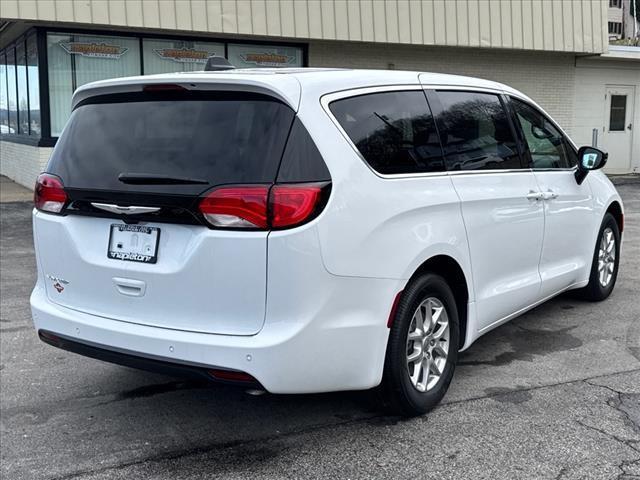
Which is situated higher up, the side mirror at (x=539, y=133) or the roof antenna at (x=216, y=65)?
the roof antenna at (x=216, y=65)

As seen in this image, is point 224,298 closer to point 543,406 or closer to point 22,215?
point 543,406

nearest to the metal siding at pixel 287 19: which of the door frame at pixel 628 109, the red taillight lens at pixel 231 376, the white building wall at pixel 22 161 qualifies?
the white building wall at pixel 22 161

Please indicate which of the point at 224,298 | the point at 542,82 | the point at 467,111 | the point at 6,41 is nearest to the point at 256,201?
the point at 224,298

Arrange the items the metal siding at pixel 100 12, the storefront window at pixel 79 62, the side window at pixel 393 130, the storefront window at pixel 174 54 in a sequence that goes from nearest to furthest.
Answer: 1. the side window at pixel 393 130
2. the metal siding at pixel 100 12
3. the storefront window at pixel 79 62
4. the storefront window at pixel 174 54

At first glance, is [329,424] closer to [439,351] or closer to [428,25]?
[439,351]

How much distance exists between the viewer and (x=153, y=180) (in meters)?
3.32

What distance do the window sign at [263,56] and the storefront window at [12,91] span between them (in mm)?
4982

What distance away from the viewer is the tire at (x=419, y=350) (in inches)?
141

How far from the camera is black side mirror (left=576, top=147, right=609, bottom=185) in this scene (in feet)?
17.9

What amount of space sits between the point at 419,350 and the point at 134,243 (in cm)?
155

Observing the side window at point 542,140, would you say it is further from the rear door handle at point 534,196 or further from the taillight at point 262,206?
the taillight at point 262,206

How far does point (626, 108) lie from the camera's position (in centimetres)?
1967

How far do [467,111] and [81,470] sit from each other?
2.92 meters

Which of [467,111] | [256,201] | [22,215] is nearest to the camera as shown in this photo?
[256,201]
